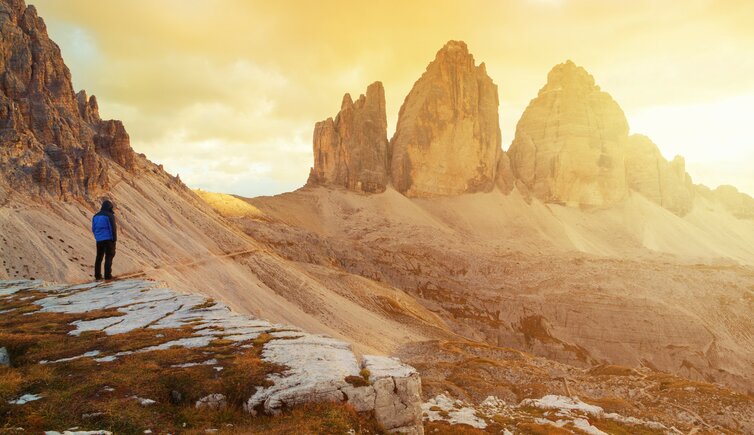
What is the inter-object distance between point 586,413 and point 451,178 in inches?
4408

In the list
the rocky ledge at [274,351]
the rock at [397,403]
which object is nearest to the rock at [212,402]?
the rocky ledge at [274,351]

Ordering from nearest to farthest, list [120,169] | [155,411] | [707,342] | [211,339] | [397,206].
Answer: [155,411] < [211,339] < [120,169] < [707,342] < [397,206]

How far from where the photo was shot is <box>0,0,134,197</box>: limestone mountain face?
1479 inches

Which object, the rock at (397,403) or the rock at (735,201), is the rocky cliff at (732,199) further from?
the rock at (397,403)

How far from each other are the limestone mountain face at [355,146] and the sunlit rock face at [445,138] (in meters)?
6.34

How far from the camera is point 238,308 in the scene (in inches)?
1651

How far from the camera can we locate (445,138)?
460 feet

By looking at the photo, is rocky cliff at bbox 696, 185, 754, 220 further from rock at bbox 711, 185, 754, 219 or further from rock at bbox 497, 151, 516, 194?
rock at bbox 497, 151, 516, 194

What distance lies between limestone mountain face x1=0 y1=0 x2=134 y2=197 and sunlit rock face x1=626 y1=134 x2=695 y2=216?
6469 inches

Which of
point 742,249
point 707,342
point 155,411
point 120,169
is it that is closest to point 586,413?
point 155,411

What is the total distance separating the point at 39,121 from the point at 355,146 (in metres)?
102

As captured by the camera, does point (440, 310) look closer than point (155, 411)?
No

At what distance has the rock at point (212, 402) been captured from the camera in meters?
9.62

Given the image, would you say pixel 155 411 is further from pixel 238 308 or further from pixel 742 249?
pixel 742 249
